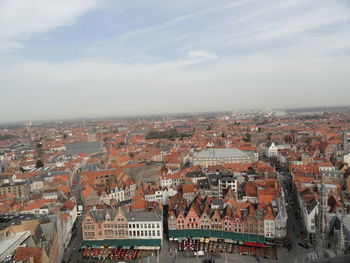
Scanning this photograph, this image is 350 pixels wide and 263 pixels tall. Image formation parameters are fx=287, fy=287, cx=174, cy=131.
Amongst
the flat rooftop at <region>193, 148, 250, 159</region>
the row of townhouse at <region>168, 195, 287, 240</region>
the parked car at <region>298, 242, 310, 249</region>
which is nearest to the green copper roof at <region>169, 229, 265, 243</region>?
the row of townhouse at <region>168, 195, 287, 240</region>

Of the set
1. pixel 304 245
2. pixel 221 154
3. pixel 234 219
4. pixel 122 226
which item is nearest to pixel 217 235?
pixel 234 219

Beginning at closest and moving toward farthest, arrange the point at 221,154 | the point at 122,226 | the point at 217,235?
the point at 122,226 → the point at 217,235 → the point at 221,154

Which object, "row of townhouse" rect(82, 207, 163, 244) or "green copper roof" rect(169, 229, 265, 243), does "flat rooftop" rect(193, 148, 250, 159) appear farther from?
"row of townhouse" rect(82, 207, 163, 244)

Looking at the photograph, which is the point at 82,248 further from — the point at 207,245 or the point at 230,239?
the point at 230,239

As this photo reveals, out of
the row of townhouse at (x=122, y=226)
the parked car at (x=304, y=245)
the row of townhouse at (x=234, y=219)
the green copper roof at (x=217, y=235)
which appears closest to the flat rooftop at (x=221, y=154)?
the row of townhouse at (x=234, y=219)

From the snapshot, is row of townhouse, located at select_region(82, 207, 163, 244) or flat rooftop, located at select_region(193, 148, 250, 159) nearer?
row of townhouse, located at select_region(82, 207, 163, 244)

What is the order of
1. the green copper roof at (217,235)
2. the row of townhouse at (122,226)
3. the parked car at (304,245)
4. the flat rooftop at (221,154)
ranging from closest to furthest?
1. the parked car at (304,245)
2. the green copper roof at (217,235)
3. the row of townhouse at (122,226)
4. the flat rooftop at (221,154)

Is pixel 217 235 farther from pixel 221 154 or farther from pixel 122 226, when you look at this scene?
pixel 221 154

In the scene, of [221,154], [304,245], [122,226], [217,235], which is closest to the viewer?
[304,245]

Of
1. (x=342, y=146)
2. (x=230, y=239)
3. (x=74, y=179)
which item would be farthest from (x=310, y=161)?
(x=74, y=179)

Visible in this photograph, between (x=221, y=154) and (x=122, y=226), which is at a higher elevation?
(x=221, y=154)

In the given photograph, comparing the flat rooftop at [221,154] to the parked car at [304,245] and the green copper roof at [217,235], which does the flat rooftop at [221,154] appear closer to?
the green copper roof at [217,235]
